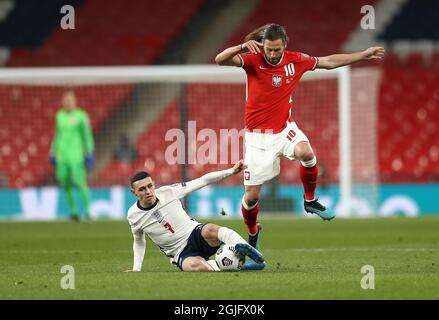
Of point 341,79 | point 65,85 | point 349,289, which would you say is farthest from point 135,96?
point 349,289

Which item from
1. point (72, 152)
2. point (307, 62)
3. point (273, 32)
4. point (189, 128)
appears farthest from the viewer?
point (189, 128)

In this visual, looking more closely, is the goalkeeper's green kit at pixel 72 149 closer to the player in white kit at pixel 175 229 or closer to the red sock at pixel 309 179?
the red sock at pixel 309 179

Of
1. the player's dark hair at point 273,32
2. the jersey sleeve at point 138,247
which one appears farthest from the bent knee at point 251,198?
the player's dark hair at point 273,32

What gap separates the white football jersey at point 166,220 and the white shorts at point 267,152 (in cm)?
98

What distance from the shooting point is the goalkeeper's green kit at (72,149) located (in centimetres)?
1977

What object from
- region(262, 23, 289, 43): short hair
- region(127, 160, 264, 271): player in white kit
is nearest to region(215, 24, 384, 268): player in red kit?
region(262, 23, 289, 43): short hair

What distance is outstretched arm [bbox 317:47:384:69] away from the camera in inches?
438

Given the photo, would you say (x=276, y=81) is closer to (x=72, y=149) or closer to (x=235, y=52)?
(x=235, y=52)

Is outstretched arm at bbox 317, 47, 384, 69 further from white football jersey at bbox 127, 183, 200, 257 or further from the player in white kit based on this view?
white football jersey at bbox 127, 183, 200, 257

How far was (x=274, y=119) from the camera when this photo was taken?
37.1ft

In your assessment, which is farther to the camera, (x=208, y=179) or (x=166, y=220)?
(x=166, y=220)

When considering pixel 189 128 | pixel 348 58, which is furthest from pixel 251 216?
pixel 189 128

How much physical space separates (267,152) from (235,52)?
1.29m

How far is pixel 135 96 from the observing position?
24.3 meters
